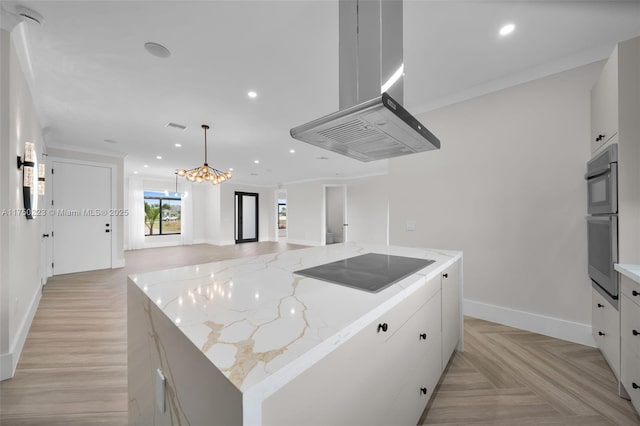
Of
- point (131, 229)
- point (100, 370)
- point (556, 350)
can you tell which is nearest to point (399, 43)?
point (556, 350)

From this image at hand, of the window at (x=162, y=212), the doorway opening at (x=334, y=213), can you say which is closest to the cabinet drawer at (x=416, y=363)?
the doorway opening at (x=334, y=213)

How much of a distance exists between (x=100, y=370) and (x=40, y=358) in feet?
2.05

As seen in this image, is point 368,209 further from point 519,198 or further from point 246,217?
point 519,198

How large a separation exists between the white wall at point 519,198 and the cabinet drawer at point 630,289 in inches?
29.0

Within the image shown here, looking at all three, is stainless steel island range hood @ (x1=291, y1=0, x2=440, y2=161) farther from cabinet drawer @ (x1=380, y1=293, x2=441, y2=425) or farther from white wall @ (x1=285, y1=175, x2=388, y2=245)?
white wall @ (x1=285, y1=175, x2=388, y2=245)

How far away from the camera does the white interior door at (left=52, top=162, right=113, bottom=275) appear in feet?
15.2

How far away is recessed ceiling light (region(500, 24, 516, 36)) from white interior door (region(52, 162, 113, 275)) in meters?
6.89

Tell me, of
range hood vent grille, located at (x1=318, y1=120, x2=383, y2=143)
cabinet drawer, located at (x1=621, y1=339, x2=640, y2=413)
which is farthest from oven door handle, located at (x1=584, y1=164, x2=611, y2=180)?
range hood vent grille, located at (x1=318, y1=120, x2=383, y2=143)

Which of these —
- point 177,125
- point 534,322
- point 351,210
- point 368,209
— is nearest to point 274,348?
point 534,322

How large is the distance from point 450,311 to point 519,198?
152 centimetres

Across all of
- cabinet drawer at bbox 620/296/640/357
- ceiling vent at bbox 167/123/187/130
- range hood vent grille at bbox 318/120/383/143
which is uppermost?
ceiling vent at bbox 167/123/187/130

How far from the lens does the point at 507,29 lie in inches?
74.6

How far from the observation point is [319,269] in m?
1.38

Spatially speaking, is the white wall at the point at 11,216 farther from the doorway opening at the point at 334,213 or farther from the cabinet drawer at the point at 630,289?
the doorway opening at the point at 334,213
